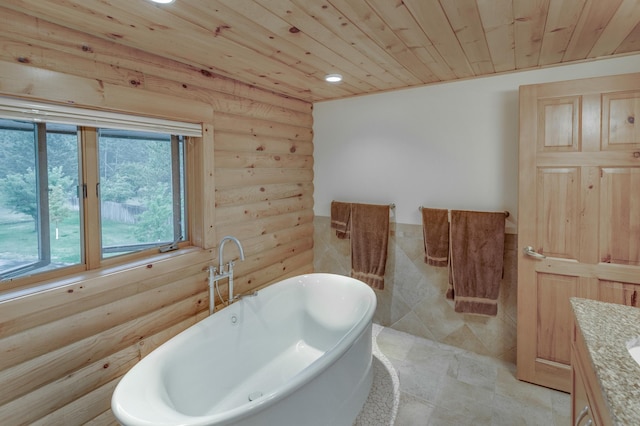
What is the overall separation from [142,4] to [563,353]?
10.6 ft

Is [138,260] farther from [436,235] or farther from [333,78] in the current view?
[436,235]

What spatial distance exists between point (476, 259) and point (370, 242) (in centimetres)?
93

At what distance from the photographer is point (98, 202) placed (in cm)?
198

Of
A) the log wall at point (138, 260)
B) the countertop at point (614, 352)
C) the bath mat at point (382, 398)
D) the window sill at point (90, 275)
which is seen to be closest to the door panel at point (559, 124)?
the countertop at point (614, 352)

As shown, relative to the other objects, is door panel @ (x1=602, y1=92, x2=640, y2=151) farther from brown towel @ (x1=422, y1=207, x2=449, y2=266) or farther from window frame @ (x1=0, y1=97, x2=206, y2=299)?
window frame @ (x1=0, y1=97, x2=206, y2=299)

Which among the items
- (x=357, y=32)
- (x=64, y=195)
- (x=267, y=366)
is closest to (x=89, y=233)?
(x=64, y=195)

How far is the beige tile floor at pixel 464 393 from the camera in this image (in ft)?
6.99

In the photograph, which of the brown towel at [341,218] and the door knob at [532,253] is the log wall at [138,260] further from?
the door knob at [532,253]

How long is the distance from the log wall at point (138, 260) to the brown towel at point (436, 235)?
1.35 m

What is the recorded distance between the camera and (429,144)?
3002 millimetres

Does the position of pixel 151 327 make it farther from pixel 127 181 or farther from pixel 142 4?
pixel 142 4

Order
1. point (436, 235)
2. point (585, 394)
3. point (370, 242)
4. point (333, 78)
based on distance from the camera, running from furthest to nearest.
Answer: point (370, 242)
point (436, 235)
point (333, 78)
point (585, 394)

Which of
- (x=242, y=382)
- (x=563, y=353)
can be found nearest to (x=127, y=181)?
(x=242, y=382)

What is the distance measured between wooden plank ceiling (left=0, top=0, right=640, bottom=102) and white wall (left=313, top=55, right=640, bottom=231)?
0.22 m
